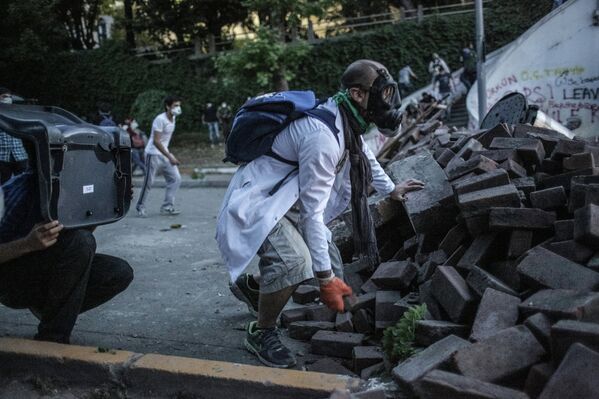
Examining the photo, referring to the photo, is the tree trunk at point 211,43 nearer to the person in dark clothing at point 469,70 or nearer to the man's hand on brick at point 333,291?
the person in dark clothing at point 469,70

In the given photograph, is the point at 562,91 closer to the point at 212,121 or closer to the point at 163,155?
the point at 163,155

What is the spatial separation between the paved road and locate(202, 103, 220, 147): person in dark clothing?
17327 millimetres

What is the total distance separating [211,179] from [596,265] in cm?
1276

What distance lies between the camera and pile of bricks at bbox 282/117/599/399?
2607 millimetres

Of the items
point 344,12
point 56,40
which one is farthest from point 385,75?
point 56,40

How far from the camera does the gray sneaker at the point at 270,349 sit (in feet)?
11.5

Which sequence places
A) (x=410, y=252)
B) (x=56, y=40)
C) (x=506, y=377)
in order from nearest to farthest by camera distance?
(x=506, y=377), (x=410, y=252), (x=56, y=40)

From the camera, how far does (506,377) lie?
2.67 metres

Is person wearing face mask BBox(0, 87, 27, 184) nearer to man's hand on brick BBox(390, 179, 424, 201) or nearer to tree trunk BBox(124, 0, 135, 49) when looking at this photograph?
man's hand on brick BBox(390, 179, 424, 201)

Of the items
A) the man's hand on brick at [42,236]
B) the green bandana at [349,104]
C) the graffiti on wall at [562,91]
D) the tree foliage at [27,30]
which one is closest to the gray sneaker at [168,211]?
the man's hand on brick at [42,236]

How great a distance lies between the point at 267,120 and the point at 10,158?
1634 millimetres

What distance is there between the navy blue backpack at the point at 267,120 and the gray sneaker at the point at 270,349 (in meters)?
1.03

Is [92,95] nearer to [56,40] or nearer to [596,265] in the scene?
[56,40]

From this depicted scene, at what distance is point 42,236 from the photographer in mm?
Result: 3232
